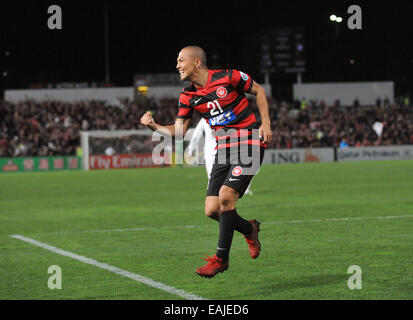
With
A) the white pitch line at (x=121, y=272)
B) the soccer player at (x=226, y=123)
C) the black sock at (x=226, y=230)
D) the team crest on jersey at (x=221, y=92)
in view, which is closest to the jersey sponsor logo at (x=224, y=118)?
the soccer player at (x=226, y=123)

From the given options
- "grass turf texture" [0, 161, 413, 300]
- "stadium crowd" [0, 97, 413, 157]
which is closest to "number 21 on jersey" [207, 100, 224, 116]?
"grass turf texture" [0, 161, 413, 300]

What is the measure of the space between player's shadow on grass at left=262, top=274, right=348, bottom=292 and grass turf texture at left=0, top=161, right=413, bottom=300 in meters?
0.01

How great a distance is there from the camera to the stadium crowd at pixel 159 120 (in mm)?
41031

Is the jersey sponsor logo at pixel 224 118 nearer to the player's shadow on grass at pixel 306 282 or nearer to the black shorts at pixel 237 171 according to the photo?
the black shorts at pixel 237 171

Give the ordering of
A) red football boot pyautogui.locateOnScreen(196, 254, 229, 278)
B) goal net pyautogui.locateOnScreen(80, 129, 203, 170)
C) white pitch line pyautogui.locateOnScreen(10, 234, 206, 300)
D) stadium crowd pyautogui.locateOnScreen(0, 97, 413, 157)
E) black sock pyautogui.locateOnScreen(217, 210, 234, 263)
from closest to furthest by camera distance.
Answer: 1. white pitch line pyautogui.locateOnScreen(10, 234, 206, 300)
2. red football boot pyautogui.locateOnScreen(196, 254, 229, 278)
3. black sock pyautogui.locateOnScreen(217, 210, 234, 263)
4. goal net pyautogui.locateOnScreen(80, 129, 203, 170)
5. stadium crowd pyautogui.locateOnScreen(0, 97, 413, 157)

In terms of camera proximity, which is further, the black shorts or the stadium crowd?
the stadium crowd

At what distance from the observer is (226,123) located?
26.0ft

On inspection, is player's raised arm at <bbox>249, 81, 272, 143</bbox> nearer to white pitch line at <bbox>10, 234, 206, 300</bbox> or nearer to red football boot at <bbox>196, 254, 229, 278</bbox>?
red football boot at <bbox>196, 254, 229, 278</bbox>

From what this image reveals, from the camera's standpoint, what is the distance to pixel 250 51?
51938 millimetres

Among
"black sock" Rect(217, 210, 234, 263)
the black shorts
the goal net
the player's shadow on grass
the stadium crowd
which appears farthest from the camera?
the stadium crowd

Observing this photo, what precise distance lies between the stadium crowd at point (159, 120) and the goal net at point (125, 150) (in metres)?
1.51

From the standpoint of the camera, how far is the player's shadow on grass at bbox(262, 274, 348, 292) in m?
7.41

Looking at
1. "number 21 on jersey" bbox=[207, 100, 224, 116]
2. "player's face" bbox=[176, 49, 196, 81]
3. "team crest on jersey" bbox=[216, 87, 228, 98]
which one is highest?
"player's face" bbox=[176, 49, 196, 81]
